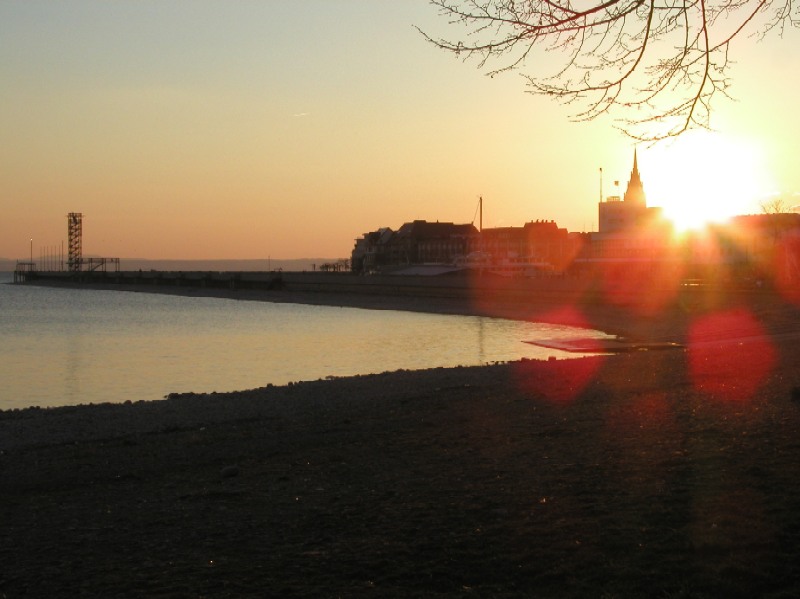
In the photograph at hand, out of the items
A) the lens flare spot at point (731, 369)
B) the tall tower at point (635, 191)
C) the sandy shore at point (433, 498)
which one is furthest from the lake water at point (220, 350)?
the tall tower at point (635, 191)

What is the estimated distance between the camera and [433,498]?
828 centimetres

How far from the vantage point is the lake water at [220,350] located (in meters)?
29.3

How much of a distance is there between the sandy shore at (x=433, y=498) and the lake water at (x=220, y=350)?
46.2ft

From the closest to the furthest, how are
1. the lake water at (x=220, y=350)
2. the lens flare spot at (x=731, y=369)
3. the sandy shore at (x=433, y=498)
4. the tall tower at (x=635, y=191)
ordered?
the sandy shore at (x=433, y=498)
the lens flare spot at (x=731, y=369)
the lake water at (x=220, y=350)
the tall tower at (x=635, y=191)

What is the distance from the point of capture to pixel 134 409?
18.6m

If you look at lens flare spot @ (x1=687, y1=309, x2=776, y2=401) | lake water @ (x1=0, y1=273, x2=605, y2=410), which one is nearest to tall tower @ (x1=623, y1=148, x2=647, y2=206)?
lake water @ (x1=0, y1=273, x2=605, y2=410)

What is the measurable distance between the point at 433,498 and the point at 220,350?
35018mm

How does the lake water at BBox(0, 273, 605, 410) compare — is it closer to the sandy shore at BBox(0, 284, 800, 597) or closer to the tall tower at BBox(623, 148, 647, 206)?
the sandy shore at BBox(0, 284, 800, 597)

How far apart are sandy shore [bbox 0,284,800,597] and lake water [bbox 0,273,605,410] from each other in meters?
14.1

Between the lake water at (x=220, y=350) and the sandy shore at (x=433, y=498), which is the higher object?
the sandy shore at (x=433, y=498)

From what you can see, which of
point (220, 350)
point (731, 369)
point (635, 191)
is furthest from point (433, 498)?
point (635, 191)

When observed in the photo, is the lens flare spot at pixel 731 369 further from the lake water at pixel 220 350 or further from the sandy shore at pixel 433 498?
the lake water at pixel 220 350

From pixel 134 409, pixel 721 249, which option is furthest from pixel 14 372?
pixel 721 249

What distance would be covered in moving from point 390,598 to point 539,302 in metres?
71.2
